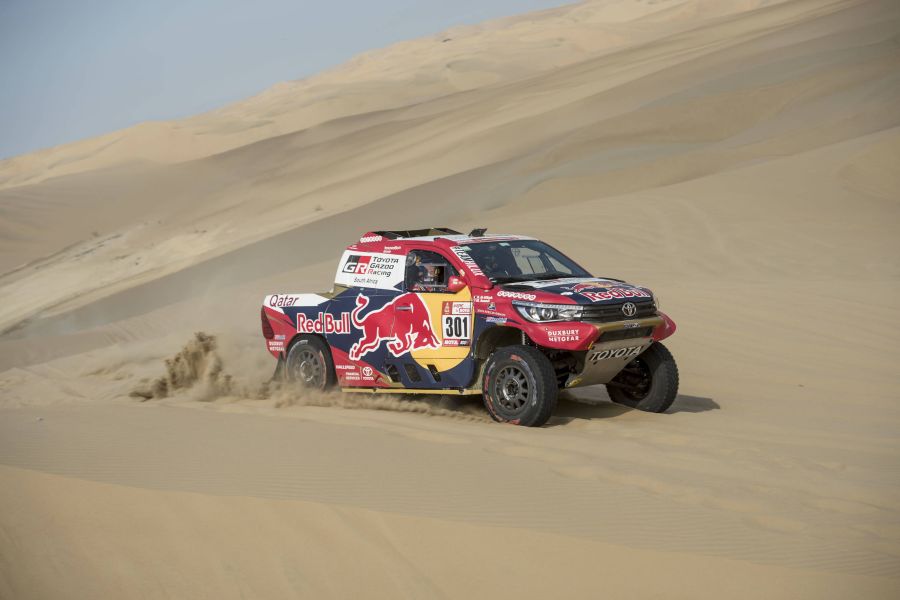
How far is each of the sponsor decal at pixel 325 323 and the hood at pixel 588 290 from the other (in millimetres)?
2022

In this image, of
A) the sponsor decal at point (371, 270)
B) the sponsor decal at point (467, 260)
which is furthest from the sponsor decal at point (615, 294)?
the sponsor decal at point (371, 270)

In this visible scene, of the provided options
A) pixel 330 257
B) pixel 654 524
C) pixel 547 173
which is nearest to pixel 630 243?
pixel 330 257

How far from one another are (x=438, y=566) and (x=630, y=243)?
15.0 m

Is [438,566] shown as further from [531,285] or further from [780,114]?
[780,114]

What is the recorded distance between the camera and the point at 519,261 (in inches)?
424

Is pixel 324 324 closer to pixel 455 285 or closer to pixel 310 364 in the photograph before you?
pixel 310 364

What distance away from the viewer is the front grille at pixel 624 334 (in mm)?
9484

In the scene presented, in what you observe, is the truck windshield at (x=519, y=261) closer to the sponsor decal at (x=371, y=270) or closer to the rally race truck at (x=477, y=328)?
the rally race truck at (x=477, y=328)

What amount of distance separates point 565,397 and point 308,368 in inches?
107

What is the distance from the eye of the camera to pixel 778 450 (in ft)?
28.1

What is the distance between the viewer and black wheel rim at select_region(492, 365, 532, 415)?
9586mm

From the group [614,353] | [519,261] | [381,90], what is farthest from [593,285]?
[381,90]

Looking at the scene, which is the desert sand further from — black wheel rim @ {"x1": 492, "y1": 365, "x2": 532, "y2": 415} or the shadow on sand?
black wheel rim @ {"x1": 492, "y1": 365, "x2": 532, "y2": 415}

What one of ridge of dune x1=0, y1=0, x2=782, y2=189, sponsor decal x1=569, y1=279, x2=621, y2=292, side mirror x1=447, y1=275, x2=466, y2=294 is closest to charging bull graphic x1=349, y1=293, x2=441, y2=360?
side mirror x1=447, y1=275, x2=466, y2=294
